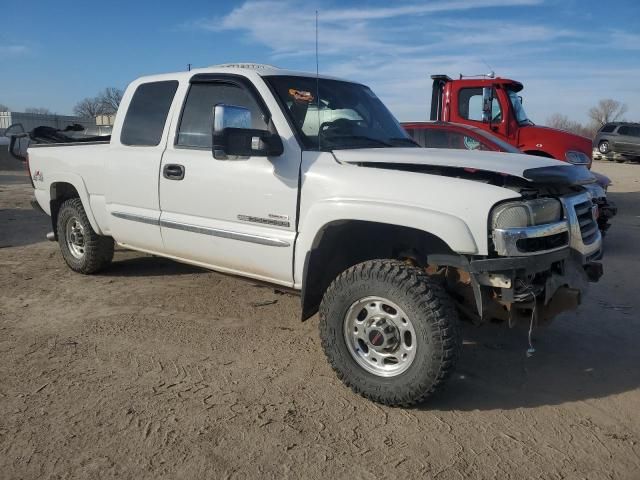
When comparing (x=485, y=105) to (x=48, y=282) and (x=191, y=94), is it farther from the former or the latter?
(x=48, y=282)

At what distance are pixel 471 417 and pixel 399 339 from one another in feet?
1.96

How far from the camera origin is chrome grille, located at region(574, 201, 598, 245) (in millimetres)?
3520

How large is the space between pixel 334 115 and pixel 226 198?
1.02m

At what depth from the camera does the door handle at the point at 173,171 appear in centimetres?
444

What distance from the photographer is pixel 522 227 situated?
10.0ft

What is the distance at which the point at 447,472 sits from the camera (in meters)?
2.78

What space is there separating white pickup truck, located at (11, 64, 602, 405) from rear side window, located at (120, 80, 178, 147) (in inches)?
0.7

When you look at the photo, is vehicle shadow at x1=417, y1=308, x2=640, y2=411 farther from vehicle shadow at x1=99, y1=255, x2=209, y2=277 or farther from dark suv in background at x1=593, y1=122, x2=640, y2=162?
dark suv in background at x1=593, y1=122, x2=640, y2=162

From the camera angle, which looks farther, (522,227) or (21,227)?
(21,227)

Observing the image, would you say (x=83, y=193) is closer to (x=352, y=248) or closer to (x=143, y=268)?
(x=143, y=268)

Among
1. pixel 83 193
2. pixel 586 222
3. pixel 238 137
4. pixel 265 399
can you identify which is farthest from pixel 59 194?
pixel 586 222

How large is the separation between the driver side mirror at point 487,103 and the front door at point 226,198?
22.4 ft

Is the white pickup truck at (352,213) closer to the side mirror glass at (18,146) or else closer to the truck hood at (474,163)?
the truck hood at (474,163)

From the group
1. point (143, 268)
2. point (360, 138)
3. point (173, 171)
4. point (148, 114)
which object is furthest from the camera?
point (143, 268)
